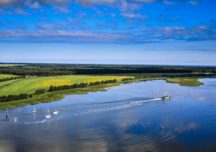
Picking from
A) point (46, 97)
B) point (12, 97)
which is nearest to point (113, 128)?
point (12, 97)

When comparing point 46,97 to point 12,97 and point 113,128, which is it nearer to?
point 12,97

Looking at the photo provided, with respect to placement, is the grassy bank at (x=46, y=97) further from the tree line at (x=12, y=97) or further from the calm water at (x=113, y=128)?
the calm water at (x=113, y=128)

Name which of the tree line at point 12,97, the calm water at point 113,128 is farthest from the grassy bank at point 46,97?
the calm water at point 113,128

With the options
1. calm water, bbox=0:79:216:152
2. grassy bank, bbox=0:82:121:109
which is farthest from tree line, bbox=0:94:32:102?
calm water, bbox=0:79:216:152

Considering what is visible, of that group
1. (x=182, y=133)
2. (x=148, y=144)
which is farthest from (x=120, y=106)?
(x=148, y=144)

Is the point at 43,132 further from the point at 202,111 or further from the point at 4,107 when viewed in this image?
the point at 202,111

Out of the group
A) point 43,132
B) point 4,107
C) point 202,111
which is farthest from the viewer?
point 4,107

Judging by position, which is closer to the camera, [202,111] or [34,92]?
[202,111]

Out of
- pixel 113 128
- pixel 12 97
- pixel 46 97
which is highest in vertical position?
pixel 12 97
